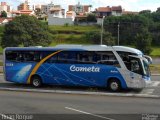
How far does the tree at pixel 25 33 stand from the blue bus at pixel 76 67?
4247 centimetres

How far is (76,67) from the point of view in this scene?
900 inches

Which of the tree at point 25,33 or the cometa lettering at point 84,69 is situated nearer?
the cometa lettering at point 84,69

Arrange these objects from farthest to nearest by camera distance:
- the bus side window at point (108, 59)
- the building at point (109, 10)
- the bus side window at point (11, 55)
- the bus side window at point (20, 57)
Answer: the building at point (109, 10), the bus side window at point (11, 55), the bus side window at point (20, 57), the bus side window at point (108, 59)

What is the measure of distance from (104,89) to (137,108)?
23.4 ft

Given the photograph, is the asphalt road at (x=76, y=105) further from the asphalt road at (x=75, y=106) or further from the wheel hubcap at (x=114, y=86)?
the wheel hubcap at (x=114, y=86)

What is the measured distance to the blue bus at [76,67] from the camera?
70.9 feet

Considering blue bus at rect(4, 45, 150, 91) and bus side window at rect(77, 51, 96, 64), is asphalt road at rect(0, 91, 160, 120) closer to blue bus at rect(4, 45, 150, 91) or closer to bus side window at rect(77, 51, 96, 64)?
blue bus at rect(4, 45, 150, 91)

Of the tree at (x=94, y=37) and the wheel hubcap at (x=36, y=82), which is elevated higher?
the tree at (x=94, y=37)

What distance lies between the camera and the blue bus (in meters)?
21.6

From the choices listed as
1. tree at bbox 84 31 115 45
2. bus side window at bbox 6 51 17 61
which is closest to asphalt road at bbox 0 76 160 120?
bus side window at bbox 6 51 17 61

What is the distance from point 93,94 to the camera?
20.8 m

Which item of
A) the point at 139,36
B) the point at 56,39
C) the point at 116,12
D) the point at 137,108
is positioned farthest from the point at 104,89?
the point at 116,12

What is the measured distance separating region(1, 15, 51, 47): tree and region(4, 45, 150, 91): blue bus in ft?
139

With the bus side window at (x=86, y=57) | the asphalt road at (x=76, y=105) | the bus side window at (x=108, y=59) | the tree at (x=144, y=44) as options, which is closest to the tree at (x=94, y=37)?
the tree at (x=144, y=44)
